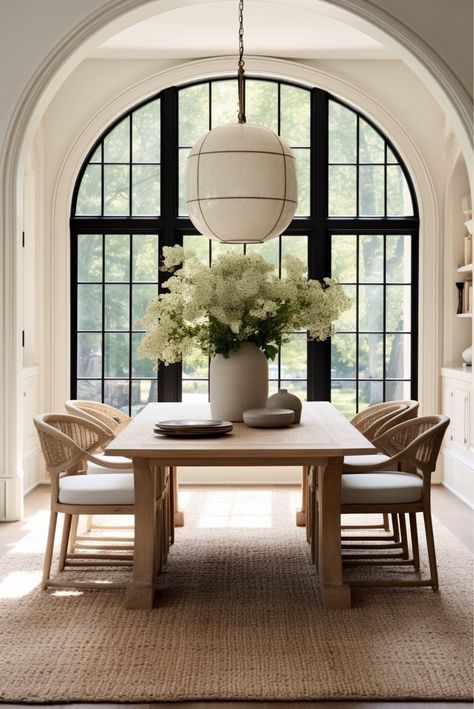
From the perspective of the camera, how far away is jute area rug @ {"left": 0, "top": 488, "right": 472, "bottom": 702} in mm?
3291

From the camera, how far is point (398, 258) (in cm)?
776

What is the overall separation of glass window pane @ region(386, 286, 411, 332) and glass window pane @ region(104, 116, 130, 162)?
8.47ft

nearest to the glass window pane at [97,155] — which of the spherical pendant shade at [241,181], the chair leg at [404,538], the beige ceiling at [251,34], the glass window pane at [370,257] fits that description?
the beige ceiling at [251,34]

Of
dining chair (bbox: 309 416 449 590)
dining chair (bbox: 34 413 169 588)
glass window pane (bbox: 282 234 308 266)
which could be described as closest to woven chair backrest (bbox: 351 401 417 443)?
dining chair (bbox: 309 416 449 590)

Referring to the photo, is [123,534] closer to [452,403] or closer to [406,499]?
[406,499]

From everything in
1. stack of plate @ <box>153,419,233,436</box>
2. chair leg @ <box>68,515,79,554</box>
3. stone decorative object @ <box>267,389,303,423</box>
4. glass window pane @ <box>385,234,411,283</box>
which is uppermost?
glass window pane @ <box>385,234,411,283</box>

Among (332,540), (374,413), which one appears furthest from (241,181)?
(374,413)

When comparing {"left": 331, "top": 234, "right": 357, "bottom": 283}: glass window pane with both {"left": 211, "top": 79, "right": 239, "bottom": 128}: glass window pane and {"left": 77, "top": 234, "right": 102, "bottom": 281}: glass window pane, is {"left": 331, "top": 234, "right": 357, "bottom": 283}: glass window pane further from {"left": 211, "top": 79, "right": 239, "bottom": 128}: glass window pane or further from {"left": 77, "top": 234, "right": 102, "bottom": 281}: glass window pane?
{"left": 77, "top": 234, "right": 102, "bottom": 281}: glass window pane

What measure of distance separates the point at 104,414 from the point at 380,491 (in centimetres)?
202

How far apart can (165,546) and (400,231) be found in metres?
3.85

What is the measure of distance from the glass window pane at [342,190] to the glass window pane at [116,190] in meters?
1.76

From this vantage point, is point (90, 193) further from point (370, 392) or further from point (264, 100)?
point (370, 392)

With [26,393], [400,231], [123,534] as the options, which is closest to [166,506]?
[123,534]

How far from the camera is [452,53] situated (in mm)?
5680
